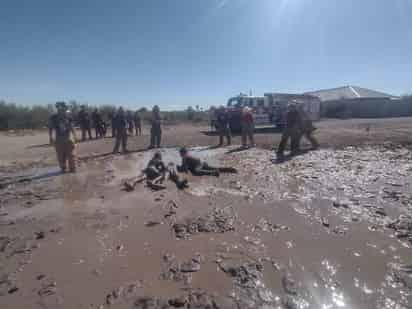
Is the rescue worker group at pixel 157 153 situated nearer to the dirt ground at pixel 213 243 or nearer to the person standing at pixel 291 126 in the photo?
the person standing at pixel 291 126

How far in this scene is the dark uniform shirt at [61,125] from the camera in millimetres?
6164

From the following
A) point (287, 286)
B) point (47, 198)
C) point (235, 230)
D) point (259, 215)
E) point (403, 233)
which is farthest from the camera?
point (47, 198)

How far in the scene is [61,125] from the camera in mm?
6195

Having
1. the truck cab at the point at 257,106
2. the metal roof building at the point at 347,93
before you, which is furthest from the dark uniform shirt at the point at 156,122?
the metal roof building at the point at 347,93

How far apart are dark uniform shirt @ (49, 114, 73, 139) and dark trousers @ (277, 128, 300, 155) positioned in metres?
6.17

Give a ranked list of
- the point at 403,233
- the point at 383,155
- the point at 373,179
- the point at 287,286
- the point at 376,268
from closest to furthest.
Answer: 1. the point at 287,286
2. the point at 376,268
3. the point at 403,233
4. the point at 373,179
5. the point at 383,155

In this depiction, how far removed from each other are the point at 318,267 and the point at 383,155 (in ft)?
22.9

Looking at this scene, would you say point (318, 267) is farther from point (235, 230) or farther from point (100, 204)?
point (100, 204)

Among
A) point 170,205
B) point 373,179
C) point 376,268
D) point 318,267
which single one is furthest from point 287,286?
point 373,179

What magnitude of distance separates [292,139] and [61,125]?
691cm

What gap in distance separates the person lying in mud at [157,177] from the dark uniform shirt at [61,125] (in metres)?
2.29

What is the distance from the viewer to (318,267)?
2.42 meters

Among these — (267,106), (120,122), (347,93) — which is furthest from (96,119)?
(347,93)

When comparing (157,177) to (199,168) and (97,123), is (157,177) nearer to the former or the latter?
(199,168)
